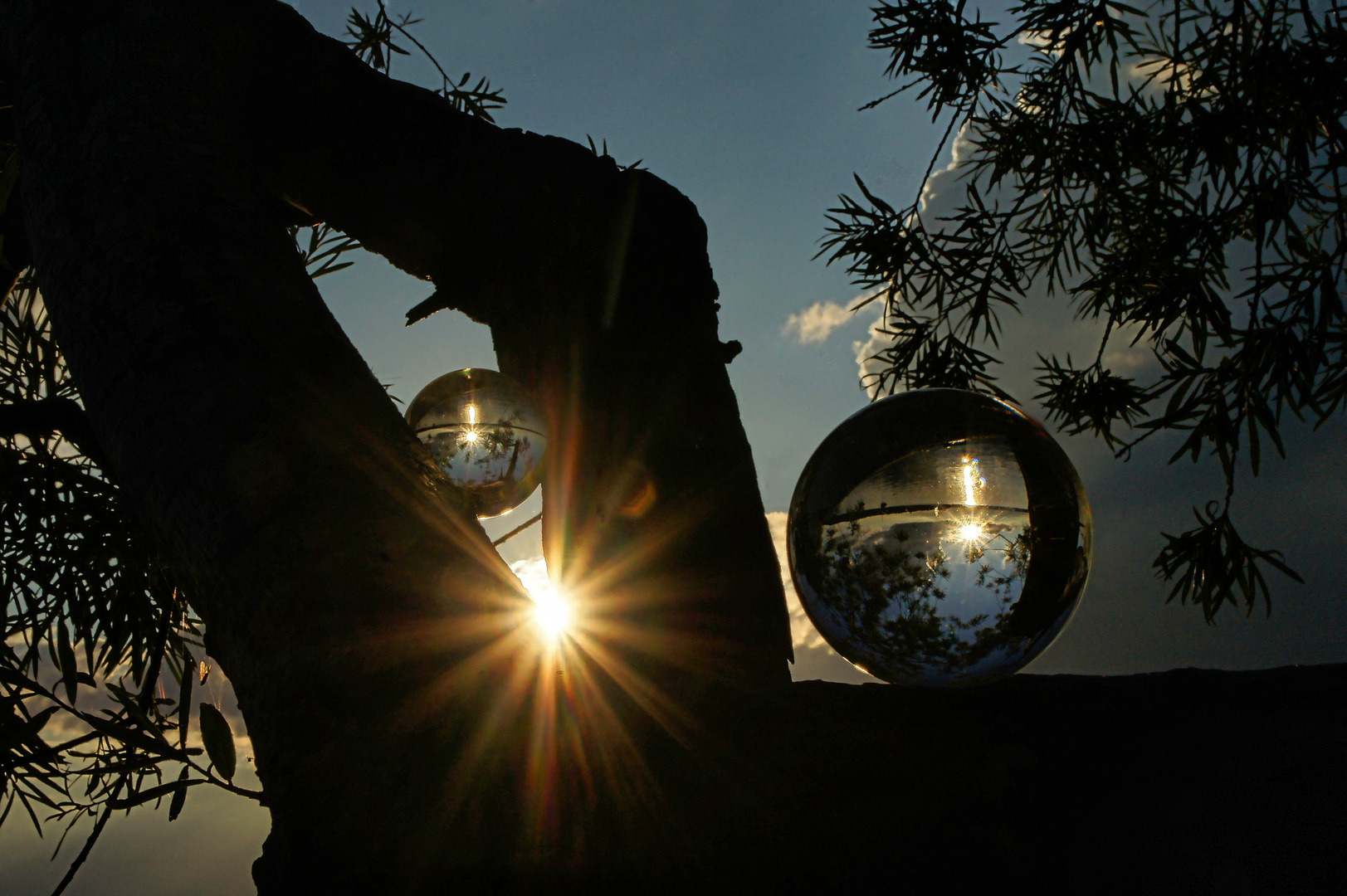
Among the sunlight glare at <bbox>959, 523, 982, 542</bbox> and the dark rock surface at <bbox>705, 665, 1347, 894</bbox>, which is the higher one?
the sunlight glare at <bbox>959, 523, 982, 542</bbox>

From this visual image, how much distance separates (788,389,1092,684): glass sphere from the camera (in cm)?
110

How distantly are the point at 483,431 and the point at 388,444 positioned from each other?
0.48 metres

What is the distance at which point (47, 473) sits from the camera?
2.64 meters

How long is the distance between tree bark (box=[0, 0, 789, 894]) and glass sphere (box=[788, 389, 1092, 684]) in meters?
0.25

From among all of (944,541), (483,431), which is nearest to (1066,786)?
(944,541)

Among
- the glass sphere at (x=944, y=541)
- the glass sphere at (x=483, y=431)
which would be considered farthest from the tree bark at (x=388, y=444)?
the glass sphere at (x=944, y=541)

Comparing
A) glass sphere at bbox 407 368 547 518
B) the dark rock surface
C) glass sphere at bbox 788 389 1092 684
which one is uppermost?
glass sphere at bbox 407 368 547 518

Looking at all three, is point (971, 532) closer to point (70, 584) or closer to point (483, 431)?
point (483, 431)

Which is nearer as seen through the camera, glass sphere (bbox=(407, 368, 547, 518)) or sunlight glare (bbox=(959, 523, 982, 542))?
sunlight glare (bbox=(959, 523, 982, 542))

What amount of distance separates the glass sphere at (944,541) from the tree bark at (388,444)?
10.0 inches

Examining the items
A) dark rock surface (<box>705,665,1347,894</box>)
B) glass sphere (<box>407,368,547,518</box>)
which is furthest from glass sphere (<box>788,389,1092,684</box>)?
glass sphere (<box>407,368,547,518</box>)

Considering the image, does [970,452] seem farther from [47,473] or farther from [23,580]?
[23,580]

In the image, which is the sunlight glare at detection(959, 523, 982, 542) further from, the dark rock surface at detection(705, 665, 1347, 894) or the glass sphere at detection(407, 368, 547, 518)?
the glass sphere at detection(407, 368, 547, 518)

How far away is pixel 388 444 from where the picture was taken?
3.92 feet
